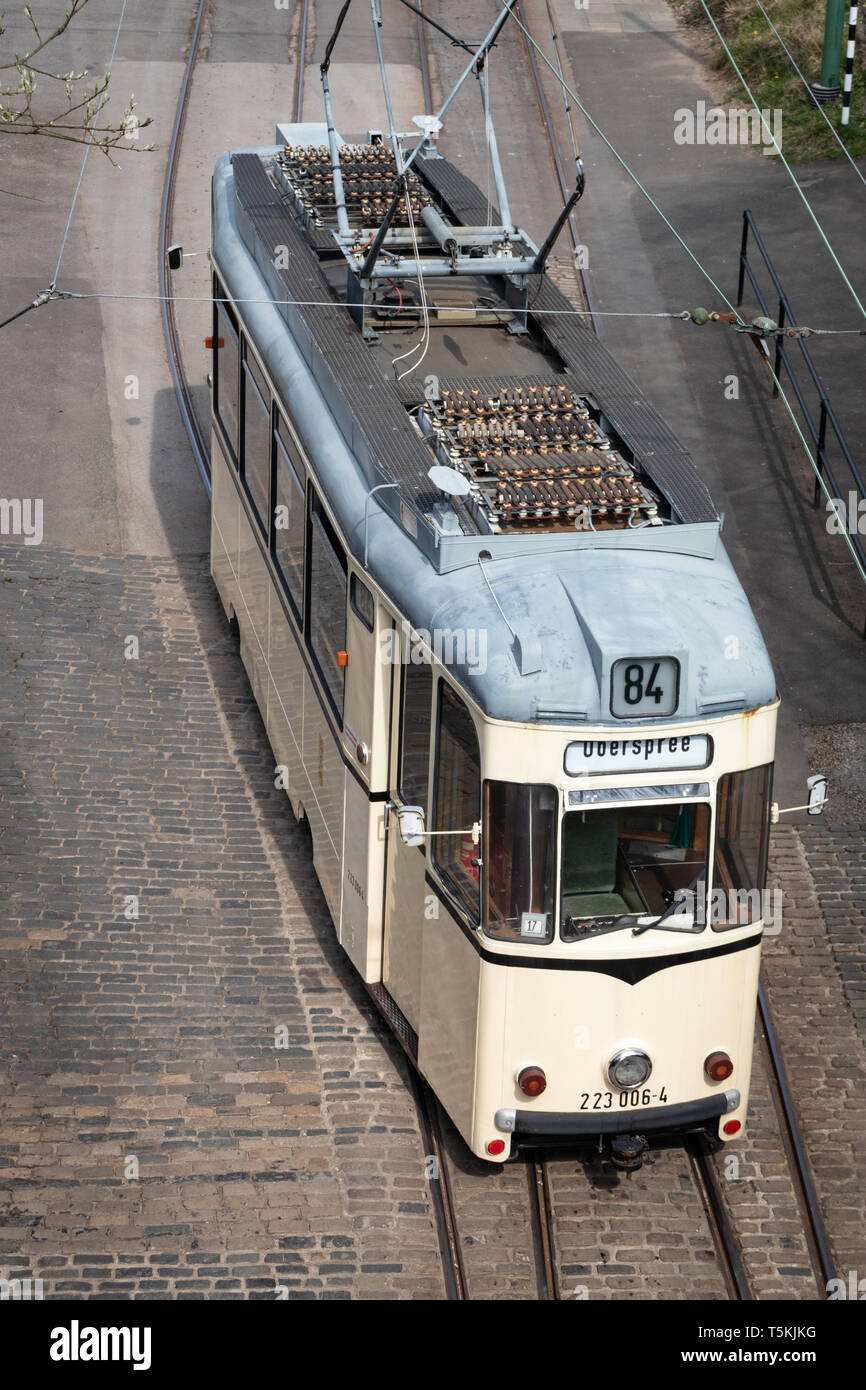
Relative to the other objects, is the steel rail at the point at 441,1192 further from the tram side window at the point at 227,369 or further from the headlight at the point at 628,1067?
the tram side window at the point at 227,369

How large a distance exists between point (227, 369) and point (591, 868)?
21.9 ft

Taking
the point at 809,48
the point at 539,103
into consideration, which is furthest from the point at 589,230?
the point at 809,48

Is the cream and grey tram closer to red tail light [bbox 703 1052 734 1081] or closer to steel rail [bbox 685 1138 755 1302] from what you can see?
red tail light [bbox 703 1052 734 1081]

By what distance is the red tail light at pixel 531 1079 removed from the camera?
8836mm

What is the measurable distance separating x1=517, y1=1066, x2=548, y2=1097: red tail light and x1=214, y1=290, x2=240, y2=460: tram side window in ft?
20.6

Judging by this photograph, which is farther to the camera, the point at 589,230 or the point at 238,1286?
the point at 589,230

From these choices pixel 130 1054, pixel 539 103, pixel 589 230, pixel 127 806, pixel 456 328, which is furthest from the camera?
pixel 539 103

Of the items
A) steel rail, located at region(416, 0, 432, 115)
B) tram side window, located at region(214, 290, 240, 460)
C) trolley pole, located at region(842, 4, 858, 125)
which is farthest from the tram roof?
steel rail, located at region(416, 0, 432, 115)

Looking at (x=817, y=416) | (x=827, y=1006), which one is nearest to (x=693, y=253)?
(x=817, y=416)

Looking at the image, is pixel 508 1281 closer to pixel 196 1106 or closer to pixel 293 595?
pixel 196 1106

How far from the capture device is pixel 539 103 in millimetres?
24375

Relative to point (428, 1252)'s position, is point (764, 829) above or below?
above

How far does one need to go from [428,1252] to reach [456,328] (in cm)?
557

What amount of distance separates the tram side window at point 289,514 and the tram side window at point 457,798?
2.80 m
